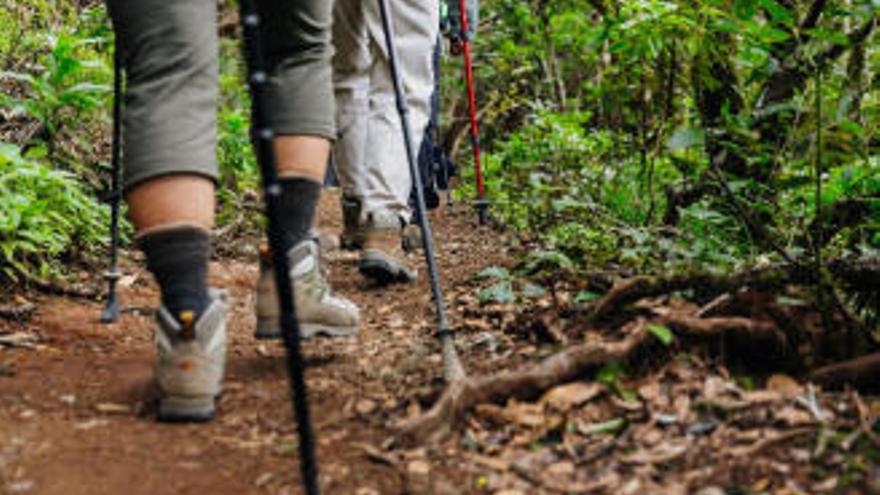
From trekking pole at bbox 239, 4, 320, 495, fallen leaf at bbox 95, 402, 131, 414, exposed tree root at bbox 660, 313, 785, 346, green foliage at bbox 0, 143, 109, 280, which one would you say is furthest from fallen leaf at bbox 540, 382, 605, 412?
green foliage at bbox 0, 143, 109, 280

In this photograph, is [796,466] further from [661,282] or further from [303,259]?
[303,259]

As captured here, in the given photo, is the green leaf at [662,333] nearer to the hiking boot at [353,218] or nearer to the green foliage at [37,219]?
the hiking boot at [353,218]

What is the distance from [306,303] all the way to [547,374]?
0.85m

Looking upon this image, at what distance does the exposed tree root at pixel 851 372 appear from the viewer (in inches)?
75.4

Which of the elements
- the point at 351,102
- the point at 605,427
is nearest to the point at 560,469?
the point at 605,427

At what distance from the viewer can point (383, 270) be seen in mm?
3713

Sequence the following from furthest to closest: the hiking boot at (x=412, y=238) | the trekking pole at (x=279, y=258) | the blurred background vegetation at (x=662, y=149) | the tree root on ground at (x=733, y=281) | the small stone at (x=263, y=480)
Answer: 1. the hiking boot at (x=412, y=238)
2. the blurred background vegetation at (x=662, y=149)
3. the tree root on ground at (x=733, y=281)
4. the small stone at (x=263, y=480)
5. the trekking pole at (x=279, y=258)

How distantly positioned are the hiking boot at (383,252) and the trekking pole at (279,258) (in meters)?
1.97

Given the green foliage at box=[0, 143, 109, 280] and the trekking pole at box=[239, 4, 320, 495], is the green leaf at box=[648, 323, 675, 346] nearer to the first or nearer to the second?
the trekking pole at box=[239, 4, 320, 495]

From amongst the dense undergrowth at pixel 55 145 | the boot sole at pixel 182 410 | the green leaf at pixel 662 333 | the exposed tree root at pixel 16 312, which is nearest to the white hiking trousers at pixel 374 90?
the dense undergrowth at pixel 55 145

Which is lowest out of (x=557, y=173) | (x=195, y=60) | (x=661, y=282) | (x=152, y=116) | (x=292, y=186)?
(x=557, y=173)

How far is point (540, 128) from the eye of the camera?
266 inches

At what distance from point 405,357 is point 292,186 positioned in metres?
0.64

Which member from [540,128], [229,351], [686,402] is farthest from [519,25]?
[686,402]
